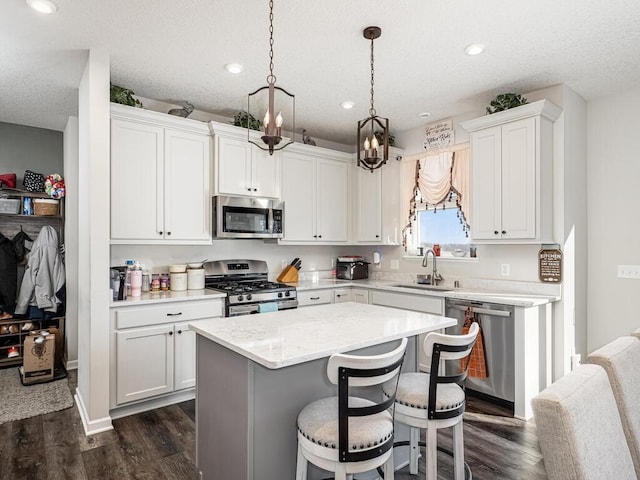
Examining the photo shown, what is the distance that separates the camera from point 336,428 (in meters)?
1.60

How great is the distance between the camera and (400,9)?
2.37 meters

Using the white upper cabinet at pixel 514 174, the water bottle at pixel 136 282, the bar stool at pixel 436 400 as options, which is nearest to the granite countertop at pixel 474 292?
the white upper cabinet at pixel 514 174

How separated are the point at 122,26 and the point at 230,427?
8.29 ft

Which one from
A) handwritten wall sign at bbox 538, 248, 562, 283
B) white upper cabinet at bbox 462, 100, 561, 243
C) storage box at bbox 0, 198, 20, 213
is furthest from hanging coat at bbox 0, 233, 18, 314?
handwritten wall sign at bbox 538, 248, 562, 283

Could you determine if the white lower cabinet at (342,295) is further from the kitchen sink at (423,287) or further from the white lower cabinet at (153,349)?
the white lower cabinet at (153,349)

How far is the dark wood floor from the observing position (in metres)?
2.36

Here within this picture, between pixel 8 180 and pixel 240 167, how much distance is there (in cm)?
260

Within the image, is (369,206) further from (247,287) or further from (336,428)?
(336,428)

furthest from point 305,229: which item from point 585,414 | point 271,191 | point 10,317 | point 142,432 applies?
point 585,414

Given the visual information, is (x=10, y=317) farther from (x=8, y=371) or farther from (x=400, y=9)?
(x=400, y=9)

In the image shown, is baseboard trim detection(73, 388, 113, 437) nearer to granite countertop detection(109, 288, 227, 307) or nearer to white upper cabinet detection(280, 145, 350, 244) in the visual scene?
granite countertop detection(109, 288, 227, 307)

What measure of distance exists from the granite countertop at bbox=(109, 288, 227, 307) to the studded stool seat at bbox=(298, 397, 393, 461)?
75.1 inches

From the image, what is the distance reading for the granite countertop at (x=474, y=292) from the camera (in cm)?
321

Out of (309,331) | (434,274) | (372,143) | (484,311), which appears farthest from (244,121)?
(484,311)
